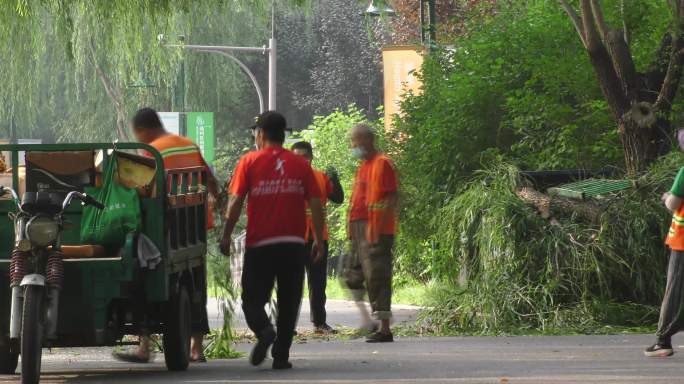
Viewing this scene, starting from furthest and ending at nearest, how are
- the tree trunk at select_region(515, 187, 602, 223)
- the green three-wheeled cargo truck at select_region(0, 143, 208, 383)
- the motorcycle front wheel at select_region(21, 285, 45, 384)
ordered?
the tree trunk at select_region(515, 187, 602, 223) < the green three-wheeled cargo truck at select_region(0, 143, 208, 383) < the motorcycle front wheel at select_region(21, 285, 45, 384)

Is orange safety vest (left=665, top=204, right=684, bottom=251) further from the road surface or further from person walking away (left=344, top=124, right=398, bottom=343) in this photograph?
person walking away (left=344, top=124, right=398, bottom=343)

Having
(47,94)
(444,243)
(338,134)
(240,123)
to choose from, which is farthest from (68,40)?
(240,123)

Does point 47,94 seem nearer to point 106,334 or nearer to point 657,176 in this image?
point 657,176

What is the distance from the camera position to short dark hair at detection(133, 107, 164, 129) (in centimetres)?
1184

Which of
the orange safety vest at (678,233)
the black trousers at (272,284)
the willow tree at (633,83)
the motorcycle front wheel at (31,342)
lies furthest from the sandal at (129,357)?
the willow tree at (633,83)

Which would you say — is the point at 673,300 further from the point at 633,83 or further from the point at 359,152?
the point at 633,83

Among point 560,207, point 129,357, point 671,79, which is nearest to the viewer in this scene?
point 129,357

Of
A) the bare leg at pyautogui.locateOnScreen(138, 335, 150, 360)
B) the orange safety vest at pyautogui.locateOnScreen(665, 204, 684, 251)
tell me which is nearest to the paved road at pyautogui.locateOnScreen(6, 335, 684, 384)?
the bare leg at pyautogui.locateOnScreen(138, 335, 150, 360)

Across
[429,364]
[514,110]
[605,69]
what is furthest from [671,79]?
[429,364]

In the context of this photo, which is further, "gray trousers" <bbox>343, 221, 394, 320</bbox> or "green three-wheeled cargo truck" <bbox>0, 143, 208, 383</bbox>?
"gray trousers" <bbox>343, 221, 394, 320</bbox>

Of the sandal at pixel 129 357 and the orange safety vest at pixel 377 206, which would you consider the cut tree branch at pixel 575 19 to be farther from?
the sandal at pixel 129 357

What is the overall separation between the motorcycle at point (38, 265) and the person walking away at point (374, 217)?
3918mm

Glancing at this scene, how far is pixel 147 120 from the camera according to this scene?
11.9 m

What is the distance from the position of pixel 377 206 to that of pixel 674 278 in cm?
275
